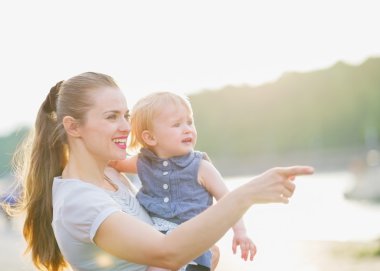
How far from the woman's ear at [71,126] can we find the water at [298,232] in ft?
8.54

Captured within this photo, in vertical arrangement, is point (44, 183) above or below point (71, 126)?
below

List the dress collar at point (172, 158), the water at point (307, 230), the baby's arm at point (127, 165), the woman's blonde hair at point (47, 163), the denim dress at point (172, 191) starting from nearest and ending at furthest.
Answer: the woman's blonde hair at point (47, 163)
the denim dress at point (172, 191)
the dress collar at point (172, 158)
the baby's arm at point (127, 165)
the water at point (307, 230)

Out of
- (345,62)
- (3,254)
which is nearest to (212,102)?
(345,62)

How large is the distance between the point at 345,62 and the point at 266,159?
9052 mm

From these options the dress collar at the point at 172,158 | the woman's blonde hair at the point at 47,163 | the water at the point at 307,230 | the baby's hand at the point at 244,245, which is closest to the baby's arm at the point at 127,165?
the dress collar at the point at 172,158

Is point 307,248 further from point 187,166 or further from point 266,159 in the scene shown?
point 266,159

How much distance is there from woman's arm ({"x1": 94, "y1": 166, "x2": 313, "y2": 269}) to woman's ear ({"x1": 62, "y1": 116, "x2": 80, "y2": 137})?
52 cm

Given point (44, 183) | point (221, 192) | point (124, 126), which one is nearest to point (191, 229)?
point (124, 126)

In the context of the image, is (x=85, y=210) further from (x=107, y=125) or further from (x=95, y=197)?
(x=107, y=125)

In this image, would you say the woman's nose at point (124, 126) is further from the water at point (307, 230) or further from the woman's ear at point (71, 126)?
the water at point (307, 230)

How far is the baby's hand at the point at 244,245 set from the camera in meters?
2.79

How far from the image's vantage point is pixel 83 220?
2.40m

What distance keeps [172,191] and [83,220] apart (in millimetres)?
620

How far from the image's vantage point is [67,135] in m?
2.82
